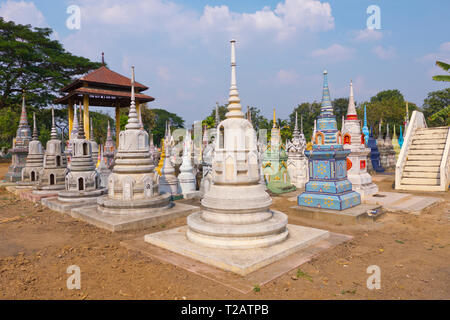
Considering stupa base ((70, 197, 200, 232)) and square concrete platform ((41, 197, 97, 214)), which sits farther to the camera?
square concrete platform ((41, 197, 97, 214))

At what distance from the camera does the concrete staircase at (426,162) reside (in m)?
14.3

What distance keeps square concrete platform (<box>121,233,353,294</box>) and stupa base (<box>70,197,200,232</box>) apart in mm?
1433

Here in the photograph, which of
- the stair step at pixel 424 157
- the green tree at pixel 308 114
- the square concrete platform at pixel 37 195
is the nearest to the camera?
the square concrete platform at pixel 37 195

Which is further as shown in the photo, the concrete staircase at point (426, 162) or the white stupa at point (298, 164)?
the white stupa at point (298, 164)

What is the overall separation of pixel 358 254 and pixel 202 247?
3.08 meters

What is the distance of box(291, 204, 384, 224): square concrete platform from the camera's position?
8.39 m

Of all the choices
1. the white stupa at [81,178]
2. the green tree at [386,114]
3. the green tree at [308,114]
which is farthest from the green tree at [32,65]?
the green tree at [386,114]

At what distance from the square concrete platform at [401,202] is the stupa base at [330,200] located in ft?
5.12

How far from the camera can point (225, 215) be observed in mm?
6184

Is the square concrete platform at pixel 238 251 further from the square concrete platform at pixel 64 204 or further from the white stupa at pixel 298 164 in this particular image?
the white stupa at pixel 298 164

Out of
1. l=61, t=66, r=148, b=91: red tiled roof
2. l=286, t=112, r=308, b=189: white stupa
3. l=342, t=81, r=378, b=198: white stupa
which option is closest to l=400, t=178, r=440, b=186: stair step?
l=342, t=81, r=378, b=198: white stupa

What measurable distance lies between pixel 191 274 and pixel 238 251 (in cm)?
108

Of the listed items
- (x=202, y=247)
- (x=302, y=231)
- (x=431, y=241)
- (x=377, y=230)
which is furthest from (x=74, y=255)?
(x=431, y=241)

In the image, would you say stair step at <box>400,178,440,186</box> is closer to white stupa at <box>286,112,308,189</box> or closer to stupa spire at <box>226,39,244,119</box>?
white stupa at <box>286,112,308,189</box>
